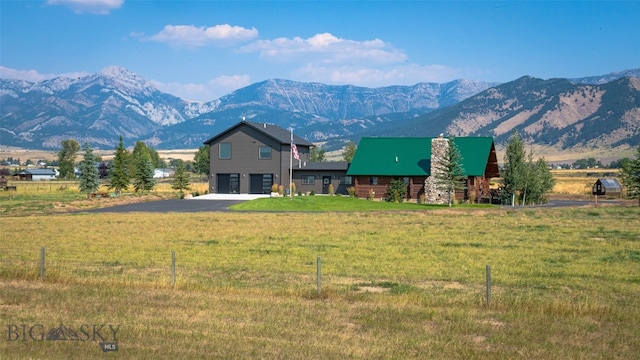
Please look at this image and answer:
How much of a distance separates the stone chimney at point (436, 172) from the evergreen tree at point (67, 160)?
371ft

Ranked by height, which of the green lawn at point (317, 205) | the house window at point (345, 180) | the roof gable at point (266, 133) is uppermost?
the roof gable at point (266, 133)

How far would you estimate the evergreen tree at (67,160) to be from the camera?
157500 mm

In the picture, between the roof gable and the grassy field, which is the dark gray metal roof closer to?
the roof gable

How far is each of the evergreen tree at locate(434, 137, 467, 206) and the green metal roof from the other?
3045 millimetres

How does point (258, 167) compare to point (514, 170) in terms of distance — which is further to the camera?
point (258, 167)

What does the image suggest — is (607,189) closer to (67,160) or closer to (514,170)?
(514,170)

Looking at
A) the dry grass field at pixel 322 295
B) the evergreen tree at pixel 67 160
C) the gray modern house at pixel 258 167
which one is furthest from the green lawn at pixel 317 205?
the evergreen tree at pixel 67 160

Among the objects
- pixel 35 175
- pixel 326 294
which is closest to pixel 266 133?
pixel 326 294

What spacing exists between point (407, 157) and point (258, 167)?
1818 centimetres

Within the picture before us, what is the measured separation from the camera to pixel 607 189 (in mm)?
82438

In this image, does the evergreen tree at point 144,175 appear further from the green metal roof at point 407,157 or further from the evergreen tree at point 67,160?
the evergreen tree at point 67,160

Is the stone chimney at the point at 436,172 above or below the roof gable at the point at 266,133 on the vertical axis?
below

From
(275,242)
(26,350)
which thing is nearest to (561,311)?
(26,350)

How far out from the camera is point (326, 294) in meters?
17.4
